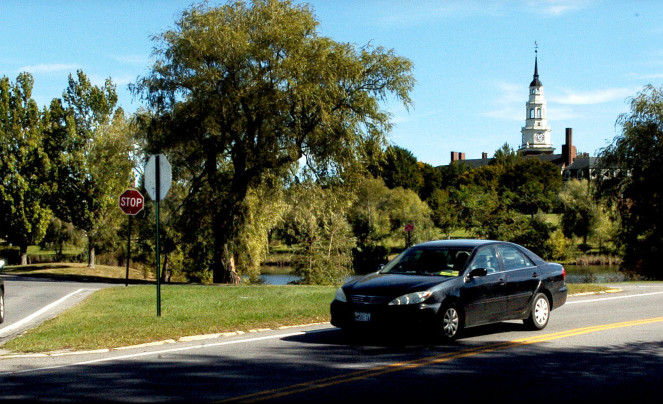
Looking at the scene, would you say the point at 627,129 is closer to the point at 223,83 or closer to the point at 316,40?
the point at 316,40

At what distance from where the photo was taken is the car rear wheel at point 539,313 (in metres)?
12.6

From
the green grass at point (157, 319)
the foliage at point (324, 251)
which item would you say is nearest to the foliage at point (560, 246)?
the foliage at point (324, 251)

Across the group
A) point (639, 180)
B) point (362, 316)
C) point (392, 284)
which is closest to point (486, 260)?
point (392, 284)

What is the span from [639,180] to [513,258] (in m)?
35.7

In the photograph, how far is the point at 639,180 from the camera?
44.7 metres

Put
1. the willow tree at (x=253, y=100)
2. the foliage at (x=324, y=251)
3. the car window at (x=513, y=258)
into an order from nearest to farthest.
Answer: the car window at (x=513, y=258) < the willow tree at (x=253, y=100) < the foliage at (x=324, y=251)

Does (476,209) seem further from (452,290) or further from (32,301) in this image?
(452,290)

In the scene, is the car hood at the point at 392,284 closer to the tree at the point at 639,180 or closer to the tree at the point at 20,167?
the tree at the point at 639,180

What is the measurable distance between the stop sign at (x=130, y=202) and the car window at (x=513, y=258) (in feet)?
57.4

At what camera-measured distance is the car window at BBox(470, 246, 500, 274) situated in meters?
11.9

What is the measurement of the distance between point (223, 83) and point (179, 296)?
1269cm

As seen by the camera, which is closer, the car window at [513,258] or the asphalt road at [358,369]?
the asphalt road at [358,369]

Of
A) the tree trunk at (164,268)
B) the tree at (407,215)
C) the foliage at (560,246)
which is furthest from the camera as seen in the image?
the tree at (407,215)

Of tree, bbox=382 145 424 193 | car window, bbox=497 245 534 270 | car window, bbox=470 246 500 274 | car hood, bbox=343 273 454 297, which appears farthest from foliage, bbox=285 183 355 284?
tree, bbox=382 145 424 193
